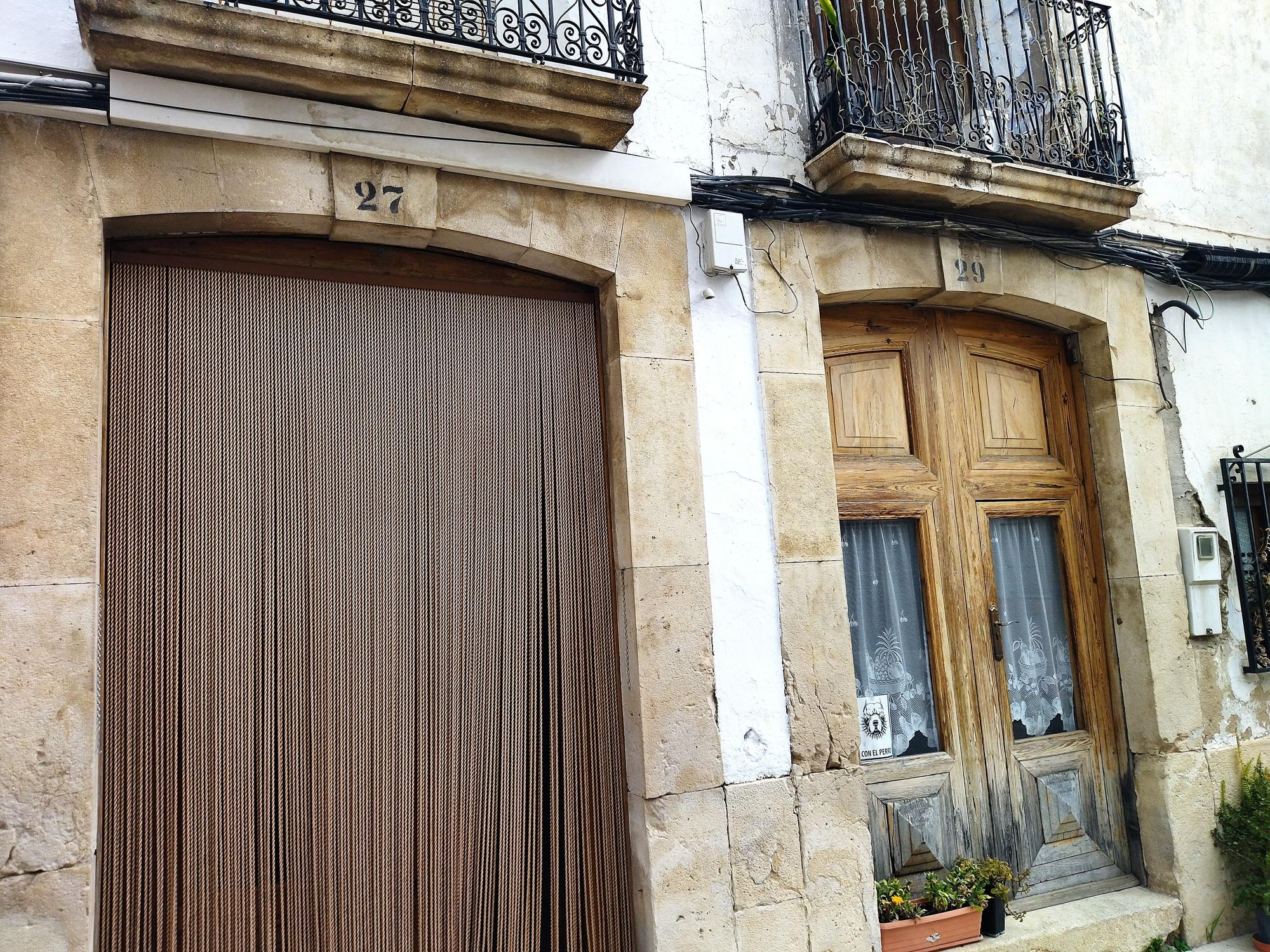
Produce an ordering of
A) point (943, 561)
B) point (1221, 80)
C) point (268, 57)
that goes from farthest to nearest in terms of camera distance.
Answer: point (1221, 80) → point (943, 561) → point (268, 57)

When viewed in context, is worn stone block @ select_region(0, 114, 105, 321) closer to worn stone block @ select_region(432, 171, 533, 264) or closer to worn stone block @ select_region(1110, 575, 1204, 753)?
worn stone block @ select_region(432, 171, 533, 264)

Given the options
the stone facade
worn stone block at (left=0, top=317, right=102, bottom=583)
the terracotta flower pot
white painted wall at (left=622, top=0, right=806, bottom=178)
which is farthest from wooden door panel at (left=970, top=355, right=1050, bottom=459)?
worn stone block at (left=0, top=317, right=102, bottom=583)

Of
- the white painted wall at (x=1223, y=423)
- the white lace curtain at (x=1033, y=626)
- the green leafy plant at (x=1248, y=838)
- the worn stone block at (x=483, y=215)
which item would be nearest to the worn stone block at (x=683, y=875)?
the white lace curtain at (x=1033, y=626)

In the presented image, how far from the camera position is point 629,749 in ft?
12.5

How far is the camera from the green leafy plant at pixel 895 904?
4113 mm

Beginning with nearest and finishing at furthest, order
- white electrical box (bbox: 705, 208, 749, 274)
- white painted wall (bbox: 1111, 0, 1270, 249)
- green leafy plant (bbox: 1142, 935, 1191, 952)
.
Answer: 1. white electrical box (bbox: 705, 208, 749, 274)
2. green leafy plant (bbox: 1142, 935, 1191, 952)
3. white painted wall (bbox: 1111, 0, 1270, 249)

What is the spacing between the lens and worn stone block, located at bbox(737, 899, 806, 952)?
3699 millimetres

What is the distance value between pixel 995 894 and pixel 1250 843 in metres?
1.49

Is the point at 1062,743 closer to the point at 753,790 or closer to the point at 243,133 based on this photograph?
the point at 753,790

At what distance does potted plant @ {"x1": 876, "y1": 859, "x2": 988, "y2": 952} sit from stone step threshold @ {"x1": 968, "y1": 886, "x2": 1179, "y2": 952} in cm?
11

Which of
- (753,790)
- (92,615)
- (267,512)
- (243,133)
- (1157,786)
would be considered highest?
(243,133)

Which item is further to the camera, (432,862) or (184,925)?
(432,862)

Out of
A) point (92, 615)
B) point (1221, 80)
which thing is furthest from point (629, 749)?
point (1221, 80)

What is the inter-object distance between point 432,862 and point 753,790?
1.25 metres
